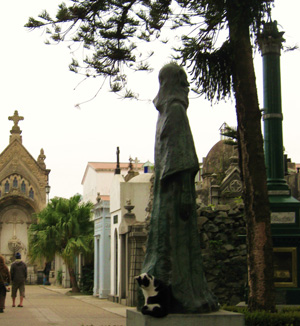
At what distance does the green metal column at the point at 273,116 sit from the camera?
1413 cm

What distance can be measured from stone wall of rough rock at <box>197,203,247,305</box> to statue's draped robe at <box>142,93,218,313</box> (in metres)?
10.2

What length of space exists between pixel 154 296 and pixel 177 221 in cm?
79

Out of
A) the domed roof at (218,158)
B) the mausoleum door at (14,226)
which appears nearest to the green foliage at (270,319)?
the domed roof at (218,158)

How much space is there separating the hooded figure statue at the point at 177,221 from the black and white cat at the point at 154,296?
0.11 m

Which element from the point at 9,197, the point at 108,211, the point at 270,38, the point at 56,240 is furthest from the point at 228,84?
the point at 9,197

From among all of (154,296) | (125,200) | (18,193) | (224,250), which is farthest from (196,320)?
(18,193)

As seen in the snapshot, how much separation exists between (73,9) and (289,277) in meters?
6.13

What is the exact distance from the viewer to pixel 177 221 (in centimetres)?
700

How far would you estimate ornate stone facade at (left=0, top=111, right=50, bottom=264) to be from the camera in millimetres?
60531

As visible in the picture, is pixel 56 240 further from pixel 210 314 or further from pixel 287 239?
pixel 210 314

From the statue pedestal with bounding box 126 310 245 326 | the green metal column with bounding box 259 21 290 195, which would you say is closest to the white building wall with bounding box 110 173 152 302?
the green metal column with bounding box 259 21 290 195

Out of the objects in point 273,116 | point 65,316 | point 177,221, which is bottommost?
point 65,316

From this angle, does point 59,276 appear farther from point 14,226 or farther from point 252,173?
point 252,173

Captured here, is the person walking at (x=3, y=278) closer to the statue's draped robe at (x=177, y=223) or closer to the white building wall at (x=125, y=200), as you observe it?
the white building wall at (x=125, y=200)
